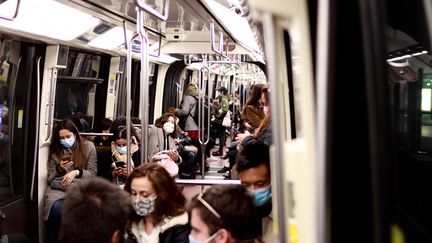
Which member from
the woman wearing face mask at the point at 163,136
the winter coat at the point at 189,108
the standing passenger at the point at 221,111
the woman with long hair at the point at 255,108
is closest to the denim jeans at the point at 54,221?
the woman wearing face mask at the point at 163,136

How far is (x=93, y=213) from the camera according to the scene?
1955 mm

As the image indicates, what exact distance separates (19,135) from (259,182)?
3.33 m

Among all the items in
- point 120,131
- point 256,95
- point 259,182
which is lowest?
point 259,182

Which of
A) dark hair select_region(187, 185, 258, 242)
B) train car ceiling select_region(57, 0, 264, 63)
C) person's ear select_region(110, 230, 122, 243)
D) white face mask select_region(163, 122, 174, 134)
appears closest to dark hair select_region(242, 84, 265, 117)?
train car ceiling select_region(57, 0, 264, 63)

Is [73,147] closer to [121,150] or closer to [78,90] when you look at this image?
[121,150]

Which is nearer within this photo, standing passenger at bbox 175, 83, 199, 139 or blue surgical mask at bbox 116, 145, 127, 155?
blue surgical mask at bbox 116, 145, 127, 155

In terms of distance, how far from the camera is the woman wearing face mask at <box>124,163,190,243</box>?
8.57 ft

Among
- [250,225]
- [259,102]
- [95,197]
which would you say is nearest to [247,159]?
[250,225]

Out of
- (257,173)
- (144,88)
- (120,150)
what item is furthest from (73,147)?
(257,173)

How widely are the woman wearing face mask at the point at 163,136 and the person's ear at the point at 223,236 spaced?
3.77m

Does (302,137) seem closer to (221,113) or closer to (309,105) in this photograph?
(309,105)

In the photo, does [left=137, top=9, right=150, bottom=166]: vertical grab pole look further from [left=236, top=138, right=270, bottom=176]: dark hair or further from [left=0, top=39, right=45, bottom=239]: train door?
[left=0, top=39, right=45, bottom=239]: train door

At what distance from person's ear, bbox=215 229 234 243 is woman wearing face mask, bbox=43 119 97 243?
10.4 ft

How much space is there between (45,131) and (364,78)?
4.43 metres
